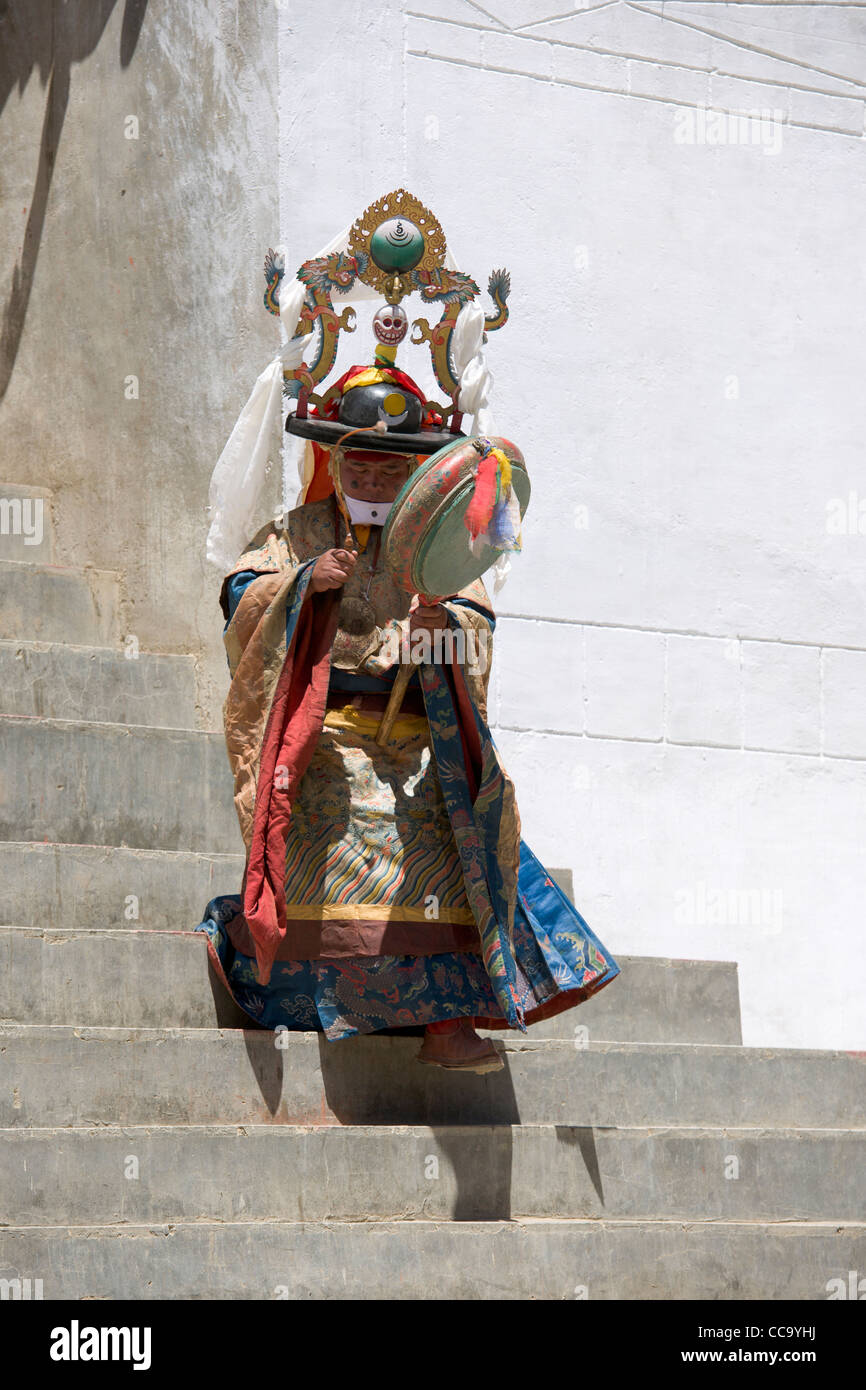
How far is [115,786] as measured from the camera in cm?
598

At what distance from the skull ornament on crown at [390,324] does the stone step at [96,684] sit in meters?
A: 1.55

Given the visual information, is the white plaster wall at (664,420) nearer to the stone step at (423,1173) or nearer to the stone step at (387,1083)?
the stone step at (387,1083)

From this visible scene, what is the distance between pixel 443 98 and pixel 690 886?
338 centimetres

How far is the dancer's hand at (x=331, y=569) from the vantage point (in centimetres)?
510

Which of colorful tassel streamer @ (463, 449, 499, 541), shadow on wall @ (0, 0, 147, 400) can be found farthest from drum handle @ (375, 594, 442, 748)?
shadow on wall @ (0, 0, 147, 400)

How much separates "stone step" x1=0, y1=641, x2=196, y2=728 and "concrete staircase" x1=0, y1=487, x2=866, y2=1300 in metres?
0.12

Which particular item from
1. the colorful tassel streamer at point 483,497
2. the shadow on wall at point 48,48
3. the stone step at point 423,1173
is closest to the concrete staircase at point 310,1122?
the stone step at point 423,1173

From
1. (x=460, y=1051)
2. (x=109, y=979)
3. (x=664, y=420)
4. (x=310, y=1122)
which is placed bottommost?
(x=310, y=1122)

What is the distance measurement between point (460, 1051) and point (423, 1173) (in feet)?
1.28

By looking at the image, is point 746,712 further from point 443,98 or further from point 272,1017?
point 272,1017

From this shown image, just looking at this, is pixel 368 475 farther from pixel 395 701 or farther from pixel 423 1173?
pixel 423 1173

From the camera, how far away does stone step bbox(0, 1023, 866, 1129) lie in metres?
4.66

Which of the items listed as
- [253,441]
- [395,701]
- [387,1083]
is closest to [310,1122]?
[387,1083]

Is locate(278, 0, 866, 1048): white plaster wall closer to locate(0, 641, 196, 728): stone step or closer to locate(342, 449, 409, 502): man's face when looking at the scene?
locate(0, 641, 196, 728): stone step
